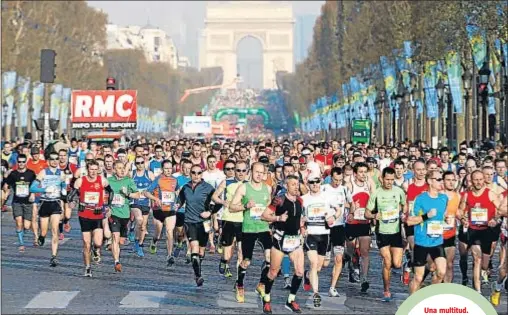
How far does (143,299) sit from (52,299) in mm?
1104

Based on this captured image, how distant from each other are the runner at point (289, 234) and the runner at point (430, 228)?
1.32 m

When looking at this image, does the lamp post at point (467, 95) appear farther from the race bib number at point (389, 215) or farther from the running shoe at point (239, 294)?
the running shoe at point (239, 294)

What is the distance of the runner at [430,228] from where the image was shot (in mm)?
14891

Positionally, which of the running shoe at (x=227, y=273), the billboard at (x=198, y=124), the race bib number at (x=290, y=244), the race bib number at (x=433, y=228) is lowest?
the running shoe at (x=227, y=273)

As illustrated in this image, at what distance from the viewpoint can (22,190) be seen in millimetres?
24797

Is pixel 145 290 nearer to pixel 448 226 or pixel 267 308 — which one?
pixel 267 308

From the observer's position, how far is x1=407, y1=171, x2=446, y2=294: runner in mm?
14891

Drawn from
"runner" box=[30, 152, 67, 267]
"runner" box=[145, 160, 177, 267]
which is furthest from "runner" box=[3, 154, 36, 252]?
"runner" box=[145, 160, 177, 267]

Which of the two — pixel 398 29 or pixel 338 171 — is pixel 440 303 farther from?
Answer: pixel 398 29

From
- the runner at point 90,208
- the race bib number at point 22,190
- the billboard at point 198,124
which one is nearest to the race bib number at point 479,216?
the runner at point 90,208

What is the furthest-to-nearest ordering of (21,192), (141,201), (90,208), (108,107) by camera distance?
(108,107) → (21,192) → (141,201) → (90,208)

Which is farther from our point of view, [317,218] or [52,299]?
[52,299]

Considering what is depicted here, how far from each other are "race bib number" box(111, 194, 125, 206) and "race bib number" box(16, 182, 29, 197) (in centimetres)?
448

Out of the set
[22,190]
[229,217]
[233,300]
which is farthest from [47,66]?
[233,300]
